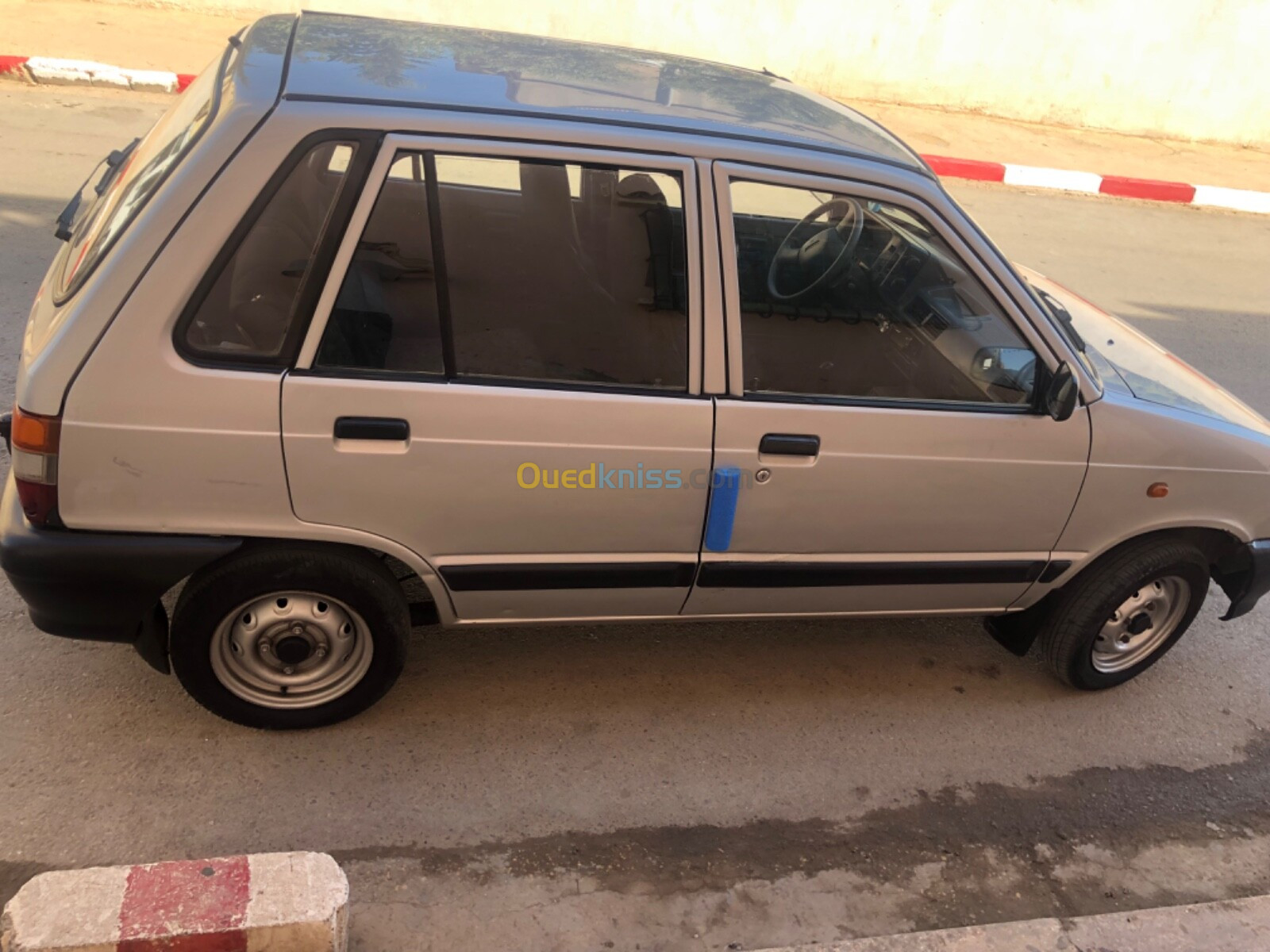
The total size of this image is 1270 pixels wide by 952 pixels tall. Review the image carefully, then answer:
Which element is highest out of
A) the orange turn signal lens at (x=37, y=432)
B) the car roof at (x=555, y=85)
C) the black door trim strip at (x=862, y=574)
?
the car roof at (x=555, y=85)

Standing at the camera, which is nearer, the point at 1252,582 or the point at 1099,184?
the point at 1252,582

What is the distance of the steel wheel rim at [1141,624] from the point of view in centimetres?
346

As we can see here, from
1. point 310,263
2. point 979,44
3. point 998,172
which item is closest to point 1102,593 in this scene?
point 310,263

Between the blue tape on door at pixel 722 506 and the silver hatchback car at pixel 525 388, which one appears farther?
the blue tape on door at pixel 722 506

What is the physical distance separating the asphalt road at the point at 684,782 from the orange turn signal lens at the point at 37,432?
90 centimetres

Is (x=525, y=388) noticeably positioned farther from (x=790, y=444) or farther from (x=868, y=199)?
(x=868, y=199)

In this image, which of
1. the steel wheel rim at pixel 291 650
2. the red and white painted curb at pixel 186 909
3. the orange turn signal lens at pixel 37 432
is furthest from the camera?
the steel wheel rim at pixel 291 650

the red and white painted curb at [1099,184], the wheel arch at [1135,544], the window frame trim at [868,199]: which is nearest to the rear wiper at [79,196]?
the window frame trim at [868,199]

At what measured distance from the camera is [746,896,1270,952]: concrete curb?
2570 millimetres

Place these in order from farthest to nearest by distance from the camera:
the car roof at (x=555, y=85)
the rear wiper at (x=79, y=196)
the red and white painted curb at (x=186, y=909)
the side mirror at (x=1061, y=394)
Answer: the rear wiper at (x=79, y=196)
the side mirror at (x=1061, y=394)
the car roof at (x=555, y=85)
the red and white painted curb at (x=186, y=909)

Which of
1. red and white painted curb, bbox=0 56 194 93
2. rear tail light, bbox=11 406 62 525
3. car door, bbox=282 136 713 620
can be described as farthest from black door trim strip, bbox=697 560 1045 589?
red and white painted curb, bbox=0 56 194 93

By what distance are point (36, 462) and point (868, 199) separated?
2.17 m

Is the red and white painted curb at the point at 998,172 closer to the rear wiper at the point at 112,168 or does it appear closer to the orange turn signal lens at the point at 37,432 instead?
the rear wiper at the point at 112,168

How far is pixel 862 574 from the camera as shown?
10.2 ft
